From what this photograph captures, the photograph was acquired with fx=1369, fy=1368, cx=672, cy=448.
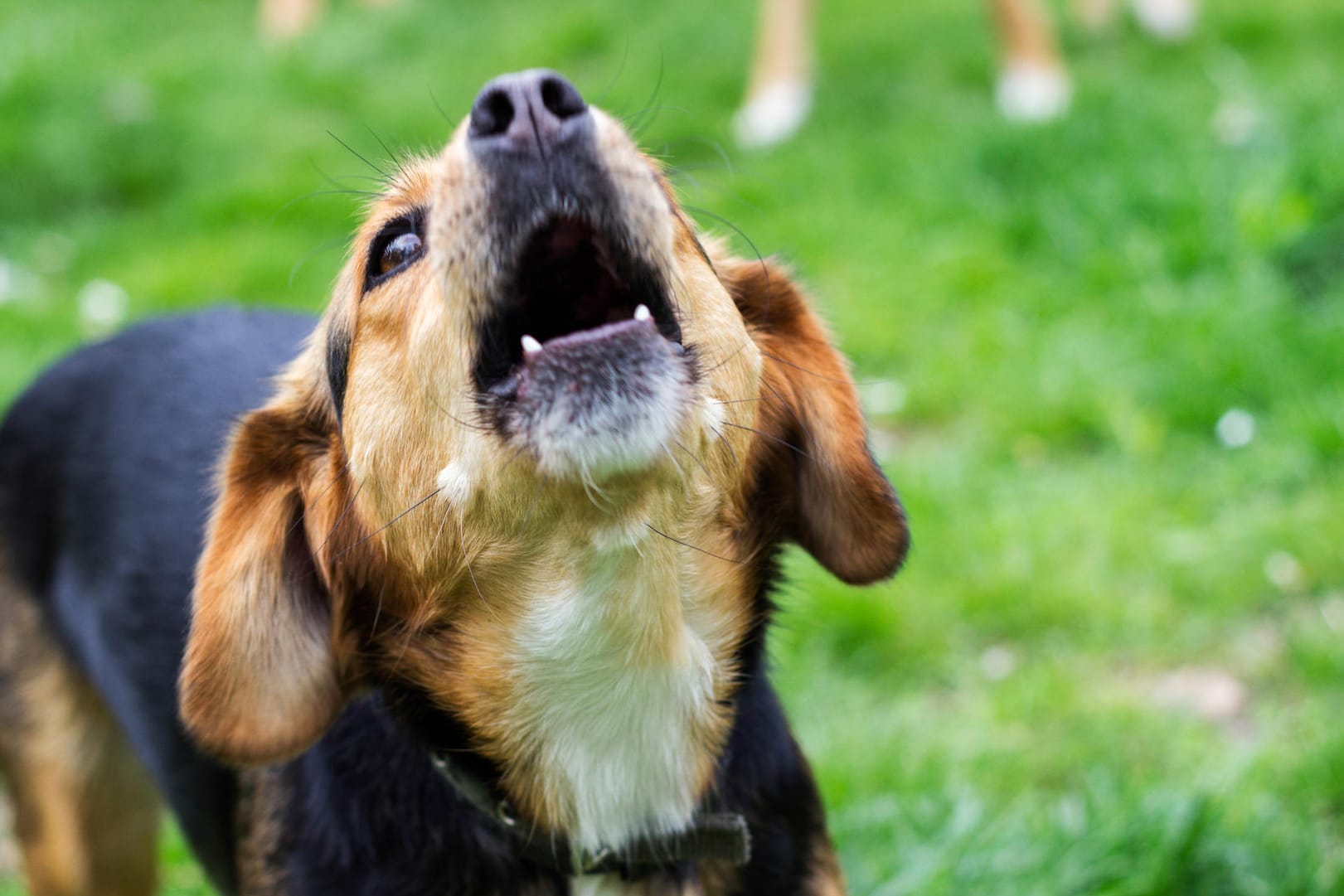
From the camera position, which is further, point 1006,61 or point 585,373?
point 1006,61

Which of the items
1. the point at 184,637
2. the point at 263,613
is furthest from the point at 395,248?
the point at 184,637

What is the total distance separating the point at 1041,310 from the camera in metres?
5.80

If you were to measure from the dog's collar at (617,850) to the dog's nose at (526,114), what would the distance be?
44.7 inches

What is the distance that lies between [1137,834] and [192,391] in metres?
2.52

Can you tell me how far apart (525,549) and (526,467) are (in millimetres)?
239

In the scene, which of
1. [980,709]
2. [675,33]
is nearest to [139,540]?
[980,709]

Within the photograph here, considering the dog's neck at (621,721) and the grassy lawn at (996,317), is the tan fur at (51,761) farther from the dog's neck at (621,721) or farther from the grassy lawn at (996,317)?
the dog's neck at (621,721)

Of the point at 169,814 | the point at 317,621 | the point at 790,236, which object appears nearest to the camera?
the point at 317,621

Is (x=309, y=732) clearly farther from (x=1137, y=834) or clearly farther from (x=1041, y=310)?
(x=1041, y=310)

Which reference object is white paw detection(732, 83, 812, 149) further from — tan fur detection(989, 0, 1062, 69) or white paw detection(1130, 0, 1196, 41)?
white paw detection(1130, 0, 1196, 41)

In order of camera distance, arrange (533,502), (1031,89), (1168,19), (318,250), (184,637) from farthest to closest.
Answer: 1. (1168,19)
2. (1031,89)
3. (318,250)
4. (184,637)
5. (533,502)

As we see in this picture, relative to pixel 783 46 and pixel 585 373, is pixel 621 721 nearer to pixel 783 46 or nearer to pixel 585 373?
pixel 585 373

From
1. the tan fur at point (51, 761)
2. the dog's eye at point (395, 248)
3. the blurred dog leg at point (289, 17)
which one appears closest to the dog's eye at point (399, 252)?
the dog's eye at point (395, 248)

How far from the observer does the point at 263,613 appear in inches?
96.9
